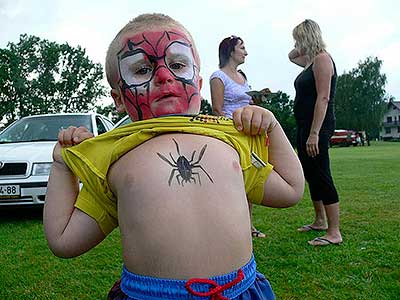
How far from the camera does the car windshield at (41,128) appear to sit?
253 inches

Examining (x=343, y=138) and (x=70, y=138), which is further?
(x=343, y=138)

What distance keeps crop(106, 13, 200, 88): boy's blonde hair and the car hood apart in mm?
4133

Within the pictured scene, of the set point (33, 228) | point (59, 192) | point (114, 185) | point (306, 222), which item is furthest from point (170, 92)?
point (33, 228)

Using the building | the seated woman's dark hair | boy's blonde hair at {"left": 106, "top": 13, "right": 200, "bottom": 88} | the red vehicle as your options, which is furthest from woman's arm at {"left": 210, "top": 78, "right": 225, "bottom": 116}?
the building

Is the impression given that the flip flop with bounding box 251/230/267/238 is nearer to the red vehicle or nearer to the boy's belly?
the boy's belly

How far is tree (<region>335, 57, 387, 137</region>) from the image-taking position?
170ft

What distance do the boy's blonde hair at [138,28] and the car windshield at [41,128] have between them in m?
4.91

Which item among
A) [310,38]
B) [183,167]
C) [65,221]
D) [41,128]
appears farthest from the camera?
[41,128]

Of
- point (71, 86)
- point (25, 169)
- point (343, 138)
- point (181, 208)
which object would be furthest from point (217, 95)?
point (71, 86)

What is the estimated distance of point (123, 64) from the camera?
58.3 inches

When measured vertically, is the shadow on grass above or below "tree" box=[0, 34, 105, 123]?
below

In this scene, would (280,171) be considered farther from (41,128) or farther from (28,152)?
(41,128)

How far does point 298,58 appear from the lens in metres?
4.25

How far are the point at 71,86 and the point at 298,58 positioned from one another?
163 feet
